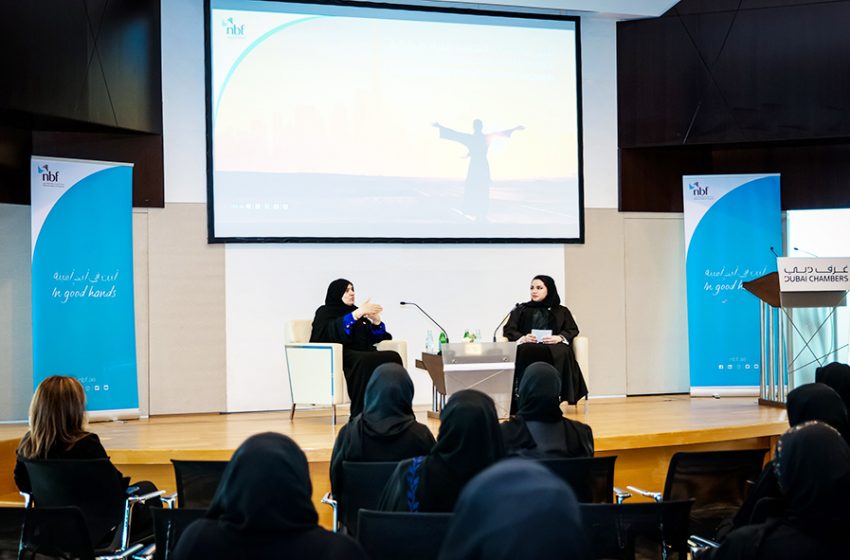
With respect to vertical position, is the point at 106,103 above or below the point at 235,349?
above

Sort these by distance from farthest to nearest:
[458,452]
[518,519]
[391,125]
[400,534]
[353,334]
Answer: [391,125] → [353,334] → [458,452] → [400,534] → [518,519]

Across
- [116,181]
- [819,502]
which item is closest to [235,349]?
[116,181]

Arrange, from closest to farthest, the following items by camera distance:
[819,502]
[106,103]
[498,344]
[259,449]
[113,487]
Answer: [259,449]
[819,502]
[113,487]
[498,344]
[106,103]

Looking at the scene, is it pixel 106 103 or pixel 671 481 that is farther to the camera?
pixel 106 103

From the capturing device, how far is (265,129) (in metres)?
7.87

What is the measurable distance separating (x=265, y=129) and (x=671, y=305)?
4.28 metres

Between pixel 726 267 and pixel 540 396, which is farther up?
pixel 726 267

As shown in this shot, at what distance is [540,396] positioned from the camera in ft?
13.0

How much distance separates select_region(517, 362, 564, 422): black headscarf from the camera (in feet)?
13.0

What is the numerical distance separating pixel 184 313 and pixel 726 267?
5.04 m

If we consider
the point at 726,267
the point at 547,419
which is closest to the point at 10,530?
the point at 547,419

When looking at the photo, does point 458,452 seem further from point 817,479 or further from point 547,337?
point 547,337

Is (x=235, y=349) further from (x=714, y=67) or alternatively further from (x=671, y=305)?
(x=714, y=67)

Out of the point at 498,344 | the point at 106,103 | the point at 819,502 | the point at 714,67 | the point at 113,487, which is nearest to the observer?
the point at 819,502
